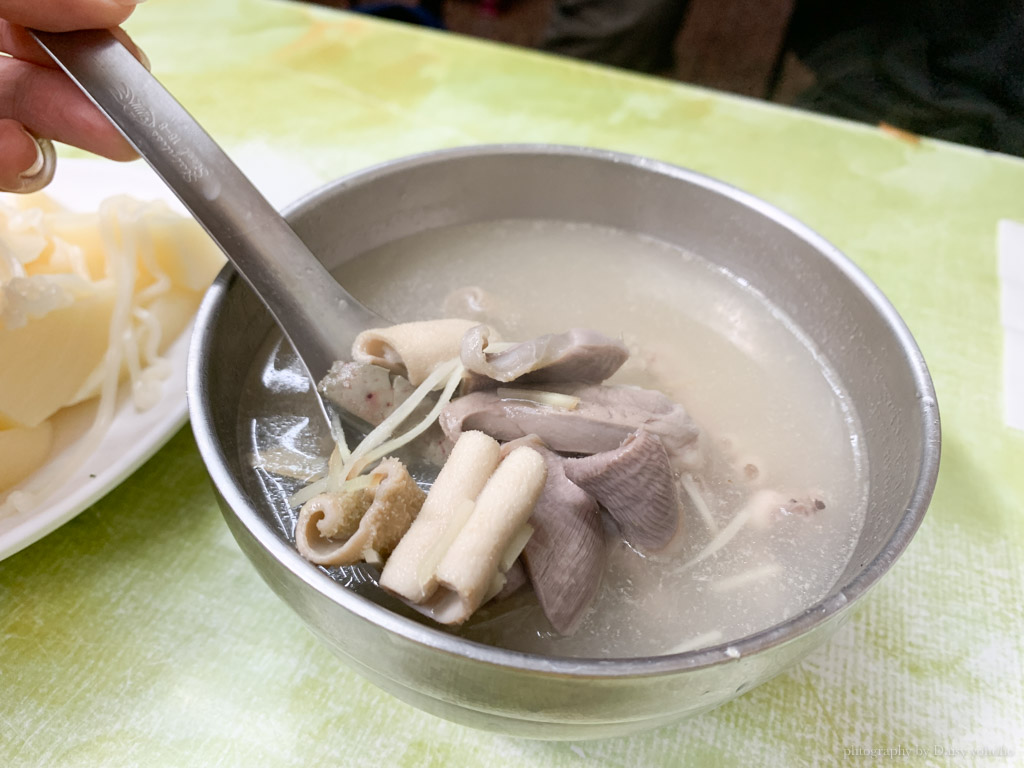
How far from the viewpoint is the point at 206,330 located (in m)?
0.90

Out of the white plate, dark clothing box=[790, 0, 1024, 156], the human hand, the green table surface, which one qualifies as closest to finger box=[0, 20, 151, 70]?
the human hand

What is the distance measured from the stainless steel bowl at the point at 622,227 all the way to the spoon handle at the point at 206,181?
51mm

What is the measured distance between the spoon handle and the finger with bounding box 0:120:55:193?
0.18 metres

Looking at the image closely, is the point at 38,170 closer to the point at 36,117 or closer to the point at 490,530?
the point at 36,117

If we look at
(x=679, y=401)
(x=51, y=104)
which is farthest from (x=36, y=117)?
(x=679, y=401)

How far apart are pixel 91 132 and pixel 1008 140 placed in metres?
2.02

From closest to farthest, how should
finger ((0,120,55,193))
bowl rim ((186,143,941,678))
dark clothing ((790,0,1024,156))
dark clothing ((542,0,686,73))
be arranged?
bowl rim ((186,143,941,678)), finger ((0,120,55,193)), dark clothing ((790,0,1024,156)), dark clothing ((542,0,686,73))

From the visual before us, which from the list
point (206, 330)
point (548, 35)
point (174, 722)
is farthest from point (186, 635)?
point (548, 35)

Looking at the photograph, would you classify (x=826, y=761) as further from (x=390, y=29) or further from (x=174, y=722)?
(x=390, y=29)

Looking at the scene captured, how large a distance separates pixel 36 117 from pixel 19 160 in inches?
3.4

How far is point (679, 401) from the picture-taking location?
108cm

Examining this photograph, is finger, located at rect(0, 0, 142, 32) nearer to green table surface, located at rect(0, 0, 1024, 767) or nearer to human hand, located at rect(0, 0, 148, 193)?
human hand, located at rect(0, 0, 148, 193)

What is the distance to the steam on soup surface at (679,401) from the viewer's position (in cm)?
83

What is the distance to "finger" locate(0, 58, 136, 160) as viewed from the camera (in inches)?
44.1
